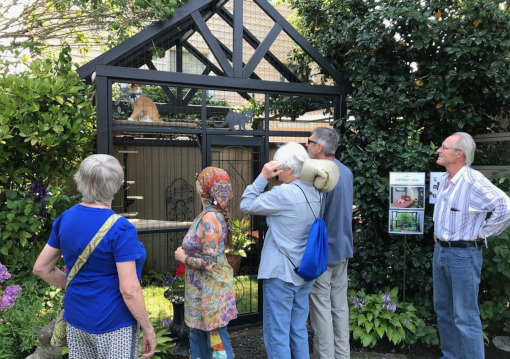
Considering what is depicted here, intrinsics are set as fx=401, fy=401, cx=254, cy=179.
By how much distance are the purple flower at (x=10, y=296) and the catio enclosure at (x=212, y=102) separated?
46.5 inches

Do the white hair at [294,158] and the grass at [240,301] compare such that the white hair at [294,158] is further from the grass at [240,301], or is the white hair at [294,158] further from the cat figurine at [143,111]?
the grass at [240,301]

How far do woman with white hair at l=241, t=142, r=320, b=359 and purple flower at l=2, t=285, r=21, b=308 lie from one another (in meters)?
1.95

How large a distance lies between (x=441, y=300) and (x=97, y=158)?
9.79 ft

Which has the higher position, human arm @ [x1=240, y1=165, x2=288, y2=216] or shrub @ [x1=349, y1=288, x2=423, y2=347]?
human arm @ [x1=240, y1=165, x2=288, y2=216]

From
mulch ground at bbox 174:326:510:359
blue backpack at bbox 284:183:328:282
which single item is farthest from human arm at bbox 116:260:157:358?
mulch ground at bbox 174:326:510:359

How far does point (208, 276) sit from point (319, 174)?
1069 mm

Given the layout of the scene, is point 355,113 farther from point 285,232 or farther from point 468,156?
point 285,232

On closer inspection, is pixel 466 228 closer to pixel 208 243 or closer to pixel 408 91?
pixel 408 91

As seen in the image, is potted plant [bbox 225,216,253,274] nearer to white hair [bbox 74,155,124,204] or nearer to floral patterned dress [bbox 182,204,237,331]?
floral patterned dress [bbox 182,204,237,331]

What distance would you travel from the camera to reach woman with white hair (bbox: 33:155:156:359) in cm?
192

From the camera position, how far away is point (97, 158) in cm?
198

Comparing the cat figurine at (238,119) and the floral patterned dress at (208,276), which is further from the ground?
the cat figurine at (238,119)

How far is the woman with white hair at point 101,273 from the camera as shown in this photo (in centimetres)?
192

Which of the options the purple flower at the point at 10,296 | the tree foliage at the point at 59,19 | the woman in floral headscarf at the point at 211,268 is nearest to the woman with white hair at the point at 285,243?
the woman in floral headscarf at the point at 211,268
